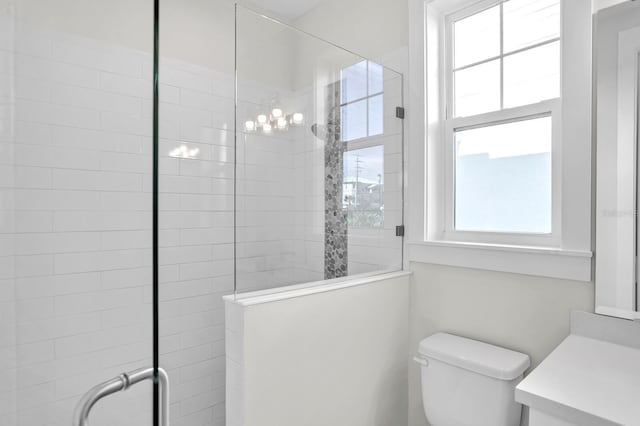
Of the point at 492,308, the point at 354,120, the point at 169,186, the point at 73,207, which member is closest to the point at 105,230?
the point at 73,207

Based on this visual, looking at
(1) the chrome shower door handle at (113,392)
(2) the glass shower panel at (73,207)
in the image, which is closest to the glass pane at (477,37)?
(2) the glass shower panel at (73,207)

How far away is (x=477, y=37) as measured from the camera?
1747 millimetres

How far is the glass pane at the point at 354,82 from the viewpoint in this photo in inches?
64.2

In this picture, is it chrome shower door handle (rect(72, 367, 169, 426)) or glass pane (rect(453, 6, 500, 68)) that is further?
glass pane (rect(453, 6, 500, 68))

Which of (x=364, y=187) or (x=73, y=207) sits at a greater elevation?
(x=364, y=187)

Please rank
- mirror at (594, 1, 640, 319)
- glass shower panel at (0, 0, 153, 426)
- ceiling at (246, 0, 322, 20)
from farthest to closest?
1. ceiling at (246, 0, 322, 20)
2. mirror at (594, 1, 640, 319)
3. glass shower panel at (0, 0, 153, 426)

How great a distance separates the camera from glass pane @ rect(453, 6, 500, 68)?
1.68 meters

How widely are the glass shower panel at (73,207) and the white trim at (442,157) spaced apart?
138 centimetres

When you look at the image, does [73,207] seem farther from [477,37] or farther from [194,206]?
[477,37]

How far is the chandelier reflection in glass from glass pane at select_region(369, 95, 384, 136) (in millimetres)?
443

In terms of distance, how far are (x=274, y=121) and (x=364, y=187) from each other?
566 mm

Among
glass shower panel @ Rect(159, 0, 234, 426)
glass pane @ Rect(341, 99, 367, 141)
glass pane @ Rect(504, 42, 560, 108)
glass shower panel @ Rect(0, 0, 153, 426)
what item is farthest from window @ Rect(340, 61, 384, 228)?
glass shower panel @ Rect(0, 0, 153, 426)

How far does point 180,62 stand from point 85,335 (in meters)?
1.48

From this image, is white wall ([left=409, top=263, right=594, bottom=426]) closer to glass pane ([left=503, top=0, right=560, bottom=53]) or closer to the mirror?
the mirror
